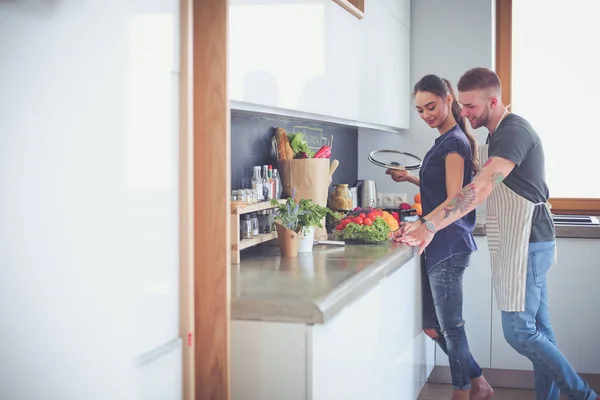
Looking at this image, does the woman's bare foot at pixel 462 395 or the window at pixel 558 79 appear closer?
the woman's bare foot at pixel 462 395

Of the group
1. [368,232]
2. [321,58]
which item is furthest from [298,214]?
[321,58]

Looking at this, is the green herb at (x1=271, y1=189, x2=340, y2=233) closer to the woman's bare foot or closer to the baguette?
the baguette

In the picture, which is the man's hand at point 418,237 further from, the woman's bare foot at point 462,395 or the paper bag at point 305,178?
the woman's bare foot at point 462,395

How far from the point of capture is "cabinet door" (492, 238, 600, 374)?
3945 mm

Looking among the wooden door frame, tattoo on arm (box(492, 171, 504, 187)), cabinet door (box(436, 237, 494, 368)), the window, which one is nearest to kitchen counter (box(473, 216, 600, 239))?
cabinet door (box(436, 237, 494, 368))

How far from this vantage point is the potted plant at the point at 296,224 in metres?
2.73

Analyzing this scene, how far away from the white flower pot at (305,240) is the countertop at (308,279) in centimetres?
3

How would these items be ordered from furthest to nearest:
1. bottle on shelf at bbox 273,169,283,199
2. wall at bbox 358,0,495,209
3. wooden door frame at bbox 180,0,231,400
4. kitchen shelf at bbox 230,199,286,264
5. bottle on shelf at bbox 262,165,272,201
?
wall at bbox 358,0,495,209, bottle on shelf at bbox 273,169,283,199, bottle on shelf at bbox 262,165,272,201, kitchen shelf at bbox 230,199,286,264, wooden door frame at bbox 180,0,231,400

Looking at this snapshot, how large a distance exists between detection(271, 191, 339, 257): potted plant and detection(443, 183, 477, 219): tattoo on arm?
1.76 ft

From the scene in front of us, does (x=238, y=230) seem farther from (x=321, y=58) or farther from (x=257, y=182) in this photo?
(x=321, y=58)

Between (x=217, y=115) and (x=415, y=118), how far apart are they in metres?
2.94

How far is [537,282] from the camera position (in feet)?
10.4

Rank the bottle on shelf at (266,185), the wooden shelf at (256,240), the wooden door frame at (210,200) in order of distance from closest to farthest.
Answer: the wooden door frame at (210,200) < the wooden shelf at (256,240) < the bottle on shelf at (266,185)

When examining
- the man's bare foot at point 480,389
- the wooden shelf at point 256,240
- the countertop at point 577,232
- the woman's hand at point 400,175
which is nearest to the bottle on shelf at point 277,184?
the wooden shelf at point 256,240
